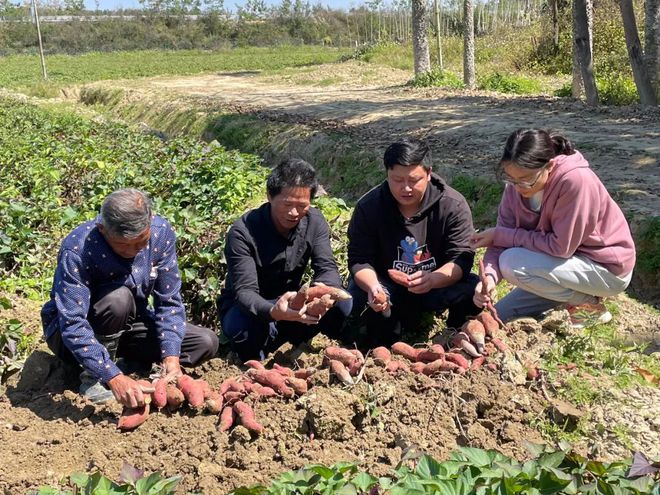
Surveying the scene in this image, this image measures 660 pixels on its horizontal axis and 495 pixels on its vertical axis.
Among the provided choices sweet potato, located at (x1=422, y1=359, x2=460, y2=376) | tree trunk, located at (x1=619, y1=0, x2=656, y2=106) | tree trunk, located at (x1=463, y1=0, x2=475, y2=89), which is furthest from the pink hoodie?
tree trunk, located at (x1=463, y1=0, x2=475, y2=89)

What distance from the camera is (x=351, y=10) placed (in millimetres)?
54844

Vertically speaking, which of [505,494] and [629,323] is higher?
[505,494]

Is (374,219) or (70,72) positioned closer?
(374,219)

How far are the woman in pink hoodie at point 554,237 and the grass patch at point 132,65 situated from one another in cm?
2216

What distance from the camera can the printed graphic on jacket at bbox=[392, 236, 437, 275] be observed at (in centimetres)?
389

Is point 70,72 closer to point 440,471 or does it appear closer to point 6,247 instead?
point 6,247

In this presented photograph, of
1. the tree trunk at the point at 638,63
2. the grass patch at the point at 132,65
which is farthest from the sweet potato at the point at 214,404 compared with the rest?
the grass patch at the point at 132,65

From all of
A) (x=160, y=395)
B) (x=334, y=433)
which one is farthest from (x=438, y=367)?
(x=160, y=395)

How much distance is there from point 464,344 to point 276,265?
1.12m

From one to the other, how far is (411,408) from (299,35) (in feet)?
164

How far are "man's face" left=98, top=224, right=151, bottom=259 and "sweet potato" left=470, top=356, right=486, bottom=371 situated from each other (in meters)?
1.53

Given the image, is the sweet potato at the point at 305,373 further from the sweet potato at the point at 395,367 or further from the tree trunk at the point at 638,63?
the tree trunk at the point at 638,63

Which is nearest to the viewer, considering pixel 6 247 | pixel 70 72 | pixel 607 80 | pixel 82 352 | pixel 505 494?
pixel 505 494

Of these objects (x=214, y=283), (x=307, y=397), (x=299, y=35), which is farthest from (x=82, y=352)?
(x=299, y=35)
